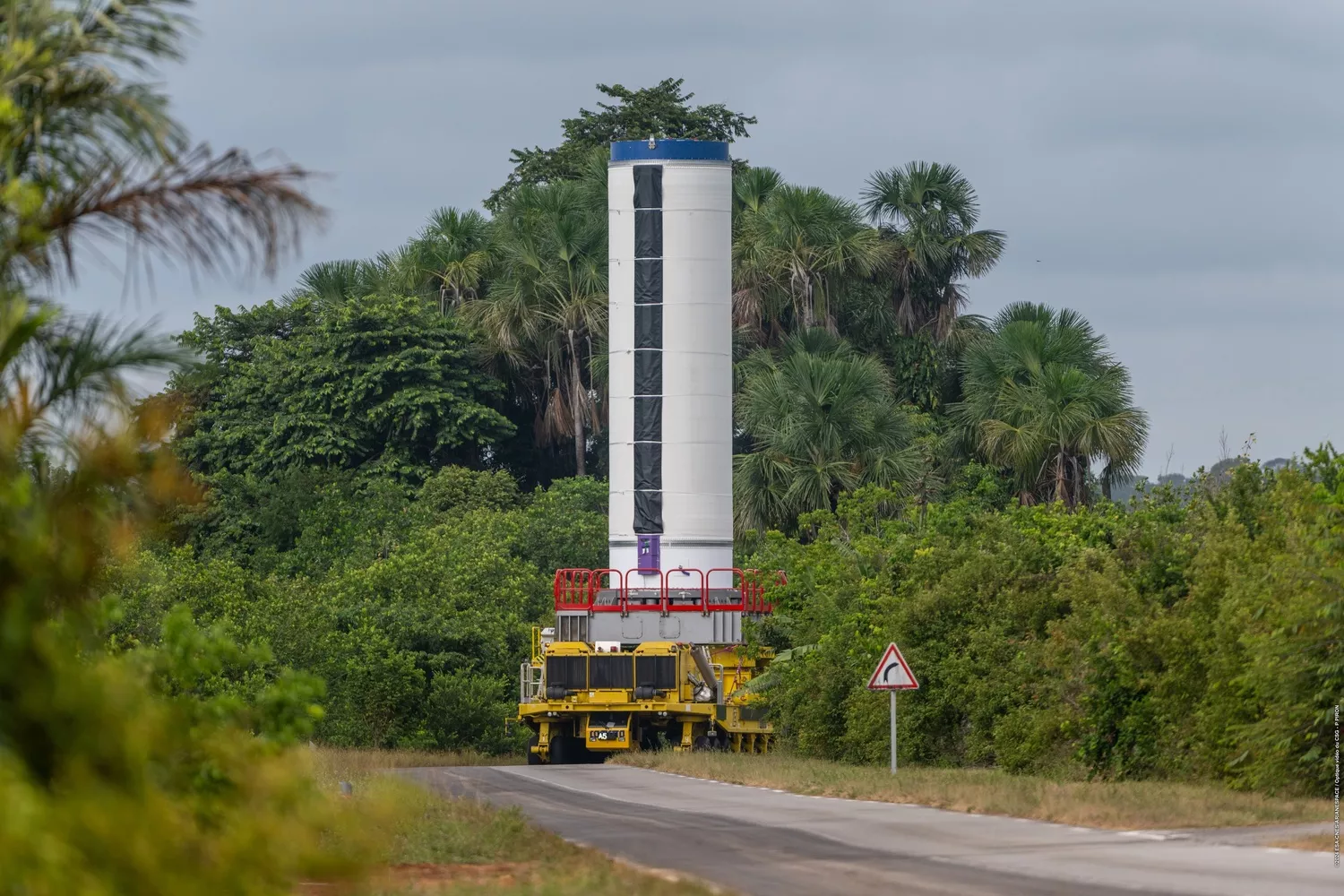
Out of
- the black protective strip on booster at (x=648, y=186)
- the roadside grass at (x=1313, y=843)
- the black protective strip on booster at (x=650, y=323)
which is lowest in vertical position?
the roadside grass at (x=1313, y=843)

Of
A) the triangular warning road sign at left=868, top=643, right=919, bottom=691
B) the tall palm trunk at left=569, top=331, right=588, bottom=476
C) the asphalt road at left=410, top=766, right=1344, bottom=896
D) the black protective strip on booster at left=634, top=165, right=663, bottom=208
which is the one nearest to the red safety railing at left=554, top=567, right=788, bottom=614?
the black protective strip on booster at left=634, top=165, right=663, bottom=208

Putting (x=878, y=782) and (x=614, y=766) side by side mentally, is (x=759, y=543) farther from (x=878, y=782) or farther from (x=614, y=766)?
(x=878, y=782)

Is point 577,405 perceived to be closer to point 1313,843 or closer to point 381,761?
point 381,761

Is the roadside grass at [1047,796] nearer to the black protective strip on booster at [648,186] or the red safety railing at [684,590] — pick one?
the red safety railing at [684,590]

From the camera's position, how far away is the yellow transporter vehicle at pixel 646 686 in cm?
4034

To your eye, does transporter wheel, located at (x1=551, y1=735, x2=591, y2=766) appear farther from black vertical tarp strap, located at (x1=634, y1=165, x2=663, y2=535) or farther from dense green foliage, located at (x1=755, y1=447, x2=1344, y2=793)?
black vertical tarp strap, located at (x1=634, y1=165, x2=663, y2=535)

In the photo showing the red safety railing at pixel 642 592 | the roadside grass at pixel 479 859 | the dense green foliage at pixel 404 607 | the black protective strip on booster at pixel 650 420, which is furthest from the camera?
the black protective strip on booster at pixel 650 420

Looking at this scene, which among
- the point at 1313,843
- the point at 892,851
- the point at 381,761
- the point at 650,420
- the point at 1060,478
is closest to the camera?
the point at 1313,843

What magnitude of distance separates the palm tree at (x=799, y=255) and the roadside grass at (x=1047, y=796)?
1430 inches

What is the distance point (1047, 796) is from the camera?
21734 millimetres

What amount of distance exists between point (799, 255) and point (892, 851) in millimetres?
49374

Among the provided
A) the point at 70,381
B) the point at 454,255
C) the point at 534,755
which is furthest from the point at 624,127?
the point at 70,381

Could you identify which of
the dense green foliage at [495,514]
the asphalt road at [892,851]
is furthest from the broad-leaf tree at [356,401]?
the asphalt road at [892,851]

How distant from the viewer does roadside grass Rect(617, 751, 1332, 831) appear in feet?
63.9
